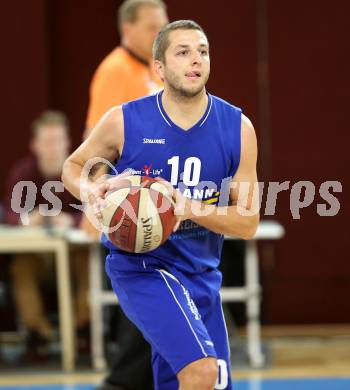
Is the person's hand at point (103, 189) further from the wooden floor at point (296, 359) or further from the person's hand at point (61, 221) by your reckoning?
the person's hand at point (61, 221)

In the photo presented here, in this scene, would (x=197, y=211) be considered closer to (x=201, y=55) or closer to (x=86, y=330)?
(x=201, y=55)

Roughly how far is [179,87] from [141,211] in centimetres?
54

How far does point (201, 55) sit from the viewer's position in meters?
3.54

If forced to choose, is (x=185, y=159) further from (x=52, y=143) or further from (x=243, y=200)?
(x=52, y=143)

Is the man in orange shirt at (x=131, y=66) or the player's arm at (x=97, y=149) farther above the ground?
the man in orange shirt at (x=131, y=66)

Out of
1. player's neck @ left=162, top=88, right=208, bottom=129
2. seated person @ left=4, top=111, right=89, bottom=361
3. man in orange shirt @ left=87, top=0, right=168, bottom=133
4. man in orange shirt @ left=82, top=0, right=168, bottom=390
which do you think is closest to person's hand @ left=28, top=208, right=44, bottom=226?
seated person @ left=4, top=111, right=89, bottom=361

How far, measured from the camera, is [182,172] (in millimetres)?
3555

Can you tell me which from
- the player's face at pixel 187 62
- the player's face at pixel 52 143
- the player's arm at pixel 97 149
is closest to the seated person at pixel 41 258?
the player's face at pixel 52 143

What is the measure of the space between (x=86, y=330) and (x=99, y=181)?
361cm

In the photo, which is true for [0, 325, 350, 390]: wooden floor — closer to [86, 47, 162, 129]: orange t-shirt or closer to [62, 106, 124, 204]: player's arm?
[86, 47, 162, 129]: orange t-shirt

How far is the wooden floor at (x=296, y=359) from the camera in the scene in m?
5.98

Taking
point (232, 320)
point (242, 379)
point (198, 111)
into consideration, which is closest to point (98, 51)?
point (232, 320)

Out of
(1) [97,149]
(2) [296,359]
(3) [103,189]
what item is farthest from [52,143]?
(3) [103,189]

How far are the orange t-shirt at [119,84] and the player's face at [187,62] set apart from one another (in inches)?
58.4
